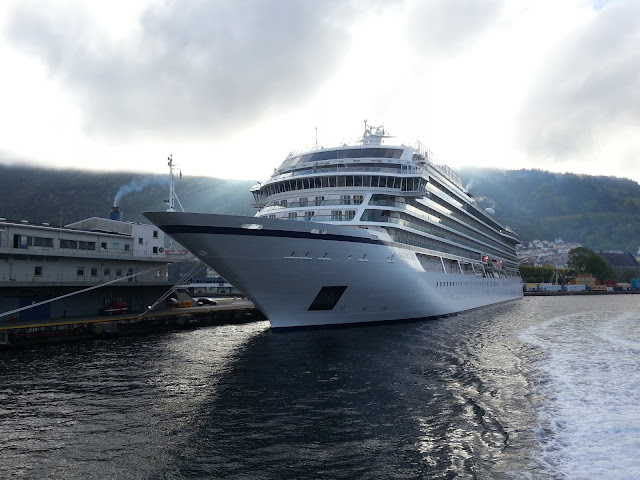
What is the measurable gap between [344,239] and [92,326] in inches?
657

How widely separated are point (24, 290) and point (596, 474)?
3405 centimetres

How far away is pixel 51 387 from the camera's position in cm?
1758

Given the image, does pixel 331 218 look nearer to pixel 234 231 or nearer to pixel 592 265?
pixel 234 231

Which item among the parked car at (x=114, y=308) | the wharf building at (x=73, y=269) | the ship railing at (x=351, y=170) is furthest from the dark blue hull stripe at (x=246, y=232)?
the parked car at (x=114, y=308)

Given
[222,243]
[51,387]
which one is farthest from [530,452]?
[222,243]

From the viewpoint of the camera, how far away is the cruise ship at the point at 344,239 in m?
26.2

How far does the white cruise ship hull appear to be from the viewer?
25.8 metres

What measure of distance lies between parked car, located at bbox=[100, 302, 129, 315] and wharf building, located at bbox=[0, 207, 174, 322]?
1.17 ft

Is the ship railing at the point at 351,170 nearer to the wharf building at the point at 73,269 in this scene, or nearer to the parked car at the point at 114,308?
the wharf building at the point at 73,269

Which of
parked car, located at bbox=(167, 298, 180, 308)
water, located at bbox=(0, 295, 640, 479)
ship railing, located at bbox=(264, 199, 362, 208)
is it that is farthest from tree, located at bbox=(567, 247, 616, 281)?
ship railing, located at bbox=(264, 199, 362, 208)

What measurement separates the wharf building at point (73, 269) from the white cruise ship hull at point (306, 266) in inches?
240

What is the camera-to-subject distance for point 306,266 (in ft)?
89.4

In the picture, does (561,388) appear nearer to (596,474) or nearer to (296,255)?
(596,474)

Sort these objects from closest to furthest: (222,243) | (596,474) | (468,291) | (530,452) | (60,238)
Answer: (596,474), (530,452), (222,243), (60,238), (468,291)
